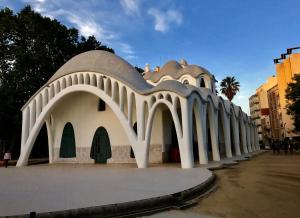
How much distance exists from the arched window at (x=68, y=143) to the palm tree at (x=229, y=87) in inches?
1540

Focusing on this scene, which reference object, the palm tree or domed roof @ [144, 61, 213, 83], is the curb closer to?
domed roof @ [144, 61, 213, 83]

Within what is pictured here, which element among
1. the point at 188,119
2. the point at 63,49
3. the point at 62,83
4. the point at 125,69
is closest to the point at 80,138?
the point at 62,83

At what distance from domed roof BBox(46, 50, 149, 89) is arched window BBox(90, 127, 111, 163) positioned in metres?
5.29

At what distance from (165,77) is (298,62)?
97.3 ft

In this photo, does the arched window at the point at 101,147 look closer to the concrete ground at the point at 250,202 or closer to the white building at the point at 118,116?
the white building at the point at 118,116

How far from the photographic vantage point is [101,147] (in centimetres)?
2156

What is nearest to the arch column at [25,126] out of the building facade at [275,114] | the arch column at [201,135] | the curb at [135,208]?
the arch column at [201,135]

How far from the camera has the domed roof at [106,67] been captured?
18.4m

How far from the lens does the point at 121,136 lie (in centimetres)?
2069

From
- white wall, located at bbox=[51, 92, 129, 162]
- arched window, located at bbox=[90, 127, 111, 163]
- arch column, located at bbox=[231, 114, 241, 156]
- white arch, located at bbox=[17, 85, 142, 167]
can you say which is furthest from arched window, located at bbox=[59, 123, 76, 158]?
arch column, located at bbox=[231, 114, 241, 156]

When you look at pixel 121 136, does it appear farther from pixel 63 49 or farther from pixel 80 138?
pixel 63 49

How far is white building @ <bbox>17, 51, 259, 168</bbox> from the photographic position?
51.9ft

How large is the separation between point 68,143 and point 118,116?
8316mm

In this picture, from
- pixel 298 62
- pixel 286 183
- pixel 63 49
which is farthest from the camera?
pixel 298 62
